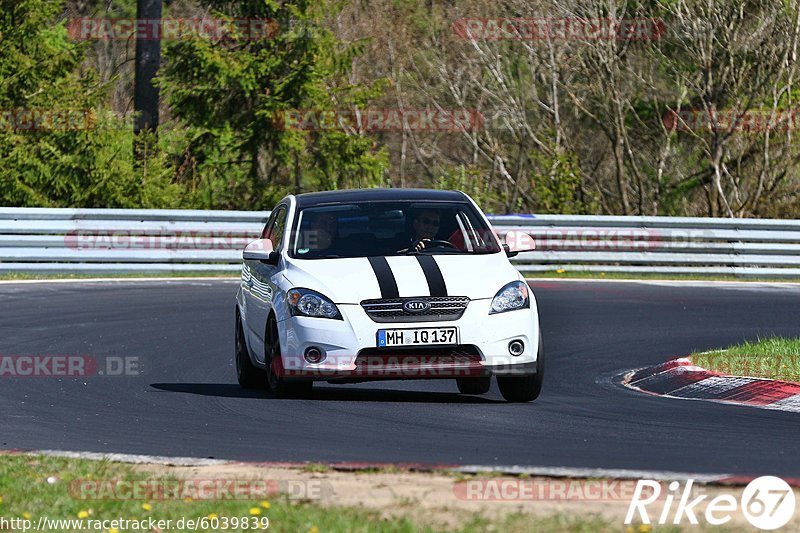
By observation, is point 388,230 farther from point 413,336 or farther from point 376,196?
point 413,336

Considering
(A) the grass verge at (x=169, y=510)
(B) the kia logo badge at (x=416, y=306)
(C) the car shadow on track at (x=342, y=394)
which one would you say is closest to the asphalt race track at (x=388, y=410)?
(C) the car shadow on track at (x=342, y=394)

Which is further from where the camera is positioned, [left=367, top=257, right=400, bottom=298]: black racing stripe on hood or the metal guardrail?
the metal guardrail

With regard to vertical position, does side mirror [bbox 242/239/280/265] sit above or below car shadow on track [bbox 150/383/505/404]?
above

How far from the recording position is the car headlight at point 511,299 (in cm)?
1054

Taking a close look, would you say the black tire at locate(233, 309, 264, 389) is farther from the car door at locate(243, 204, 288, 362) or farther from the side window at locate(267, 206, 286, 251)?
the side window at locate(267, 206, 286, 251)

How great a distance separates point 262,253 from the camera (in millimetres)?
11516

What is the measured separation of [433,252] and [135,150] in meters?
18.0

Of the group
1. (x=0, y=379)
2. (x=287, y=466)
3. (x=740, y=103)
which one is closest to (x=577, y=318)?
(x=0, y=379)

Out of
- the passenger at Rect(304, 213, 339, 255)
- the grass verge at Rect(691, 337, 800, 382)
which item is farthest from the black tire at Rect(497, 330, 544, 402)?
the grass verge at Rect(691, 337, 800, 382)

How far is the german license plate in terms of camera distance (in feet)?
33.9

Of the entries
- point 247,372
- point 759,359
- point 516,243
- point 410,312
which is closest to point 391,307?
point 410,312

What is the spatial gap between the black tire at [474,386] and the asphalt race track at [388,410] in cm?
23

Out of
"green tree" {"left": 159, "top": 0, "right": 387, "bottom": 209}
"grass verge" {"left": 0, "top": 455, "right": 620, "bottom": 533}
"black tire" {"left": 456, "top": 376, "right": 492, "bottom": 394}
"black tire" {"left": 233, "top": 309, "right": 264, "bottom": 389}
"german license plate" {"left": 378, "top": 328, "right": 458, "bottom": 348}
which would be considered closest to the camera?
"grass verge" {"left": 0, "top": 455, "right": 620, "bottom": 533}

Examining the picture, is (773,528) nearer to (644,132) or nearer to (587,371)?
(587,371)
